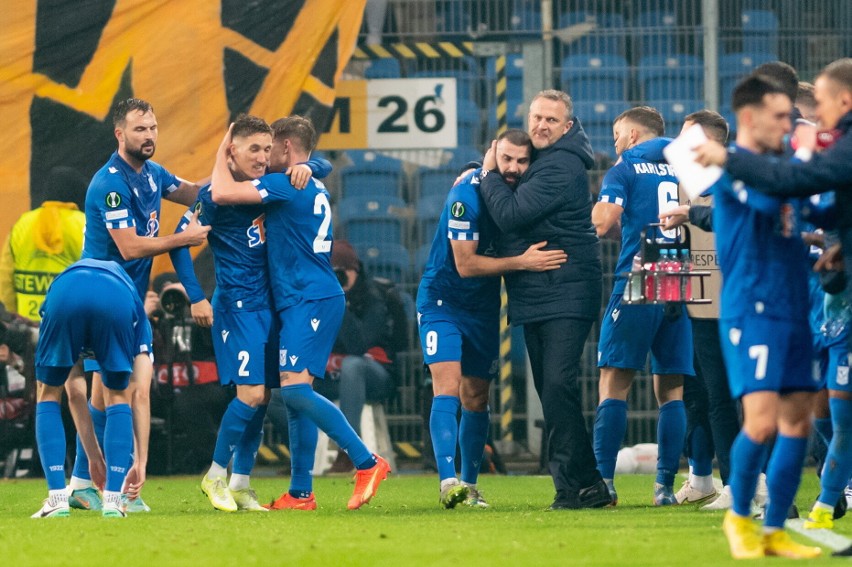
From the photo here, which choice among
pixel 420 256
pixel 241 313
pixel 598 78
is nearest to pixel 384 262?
pixel 420 256

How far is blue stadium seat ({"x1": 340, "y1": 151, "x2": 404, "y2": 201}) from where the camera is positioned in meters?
12.0

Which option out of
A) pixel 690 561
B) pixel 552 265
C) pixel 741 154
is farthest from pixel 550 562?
pixel 552 265

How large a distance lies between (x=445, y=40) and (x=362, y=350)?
2588 millimetres

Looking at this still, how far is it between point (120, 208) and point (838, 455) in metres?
3.75

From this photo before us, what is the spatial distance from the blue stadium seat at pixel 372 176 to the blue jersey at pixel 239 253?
4259mm

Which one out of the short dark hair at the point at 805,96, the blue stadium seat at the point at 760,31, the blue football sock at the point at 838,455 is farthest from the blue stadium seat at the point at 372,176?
the blue football sock at the point at 838,455

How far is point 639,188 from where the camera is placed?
7.81 meters

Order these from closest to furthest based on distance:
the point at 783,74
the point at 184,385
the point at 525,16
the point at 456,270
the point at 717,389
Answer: the point at 783,74 < the point at 717,389 < the point at 456,270 < the point at 184,385 < the point at 525,16

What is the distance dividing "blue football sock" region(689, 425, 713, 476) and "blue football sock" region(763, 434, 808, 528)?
2803mm

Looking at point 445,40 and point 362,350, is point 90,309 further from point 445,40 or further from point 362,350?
point 445,40

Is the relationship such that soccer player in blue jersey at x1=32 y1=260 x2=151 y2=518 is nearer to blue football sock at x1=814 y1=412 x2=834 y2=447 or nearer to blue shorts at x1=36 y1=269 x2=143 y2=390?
blue shorts at x1=36 y1=269 x2=143 y2=390

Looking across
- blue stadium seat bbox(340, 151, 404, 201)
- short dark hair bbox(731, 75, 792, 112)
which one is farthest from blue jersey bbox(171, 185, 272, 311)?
blue stadium seat bbox(340, 151, 404, 201)

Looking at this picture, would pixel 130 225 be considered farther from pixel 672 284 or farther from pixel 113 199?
pixel 672 284

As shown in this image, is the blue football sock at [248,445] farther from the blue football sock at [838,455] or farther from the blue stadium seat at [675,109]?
the blue stadium seat at [675,109]
